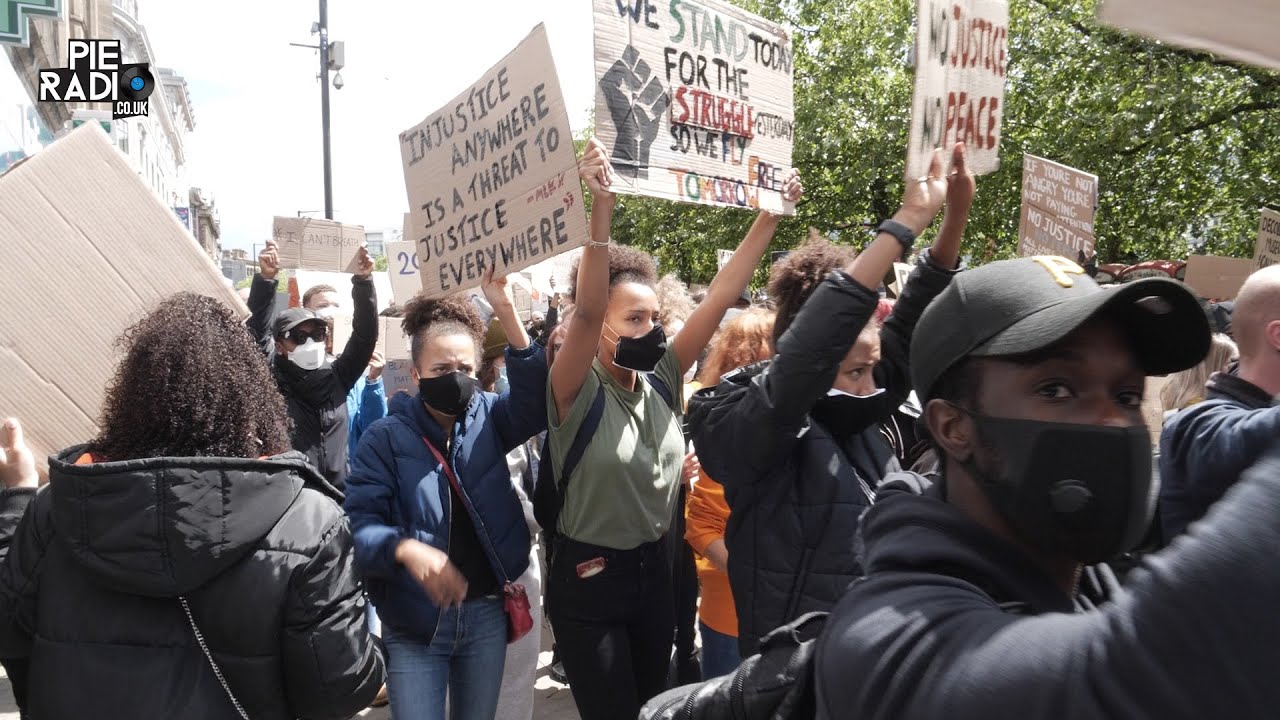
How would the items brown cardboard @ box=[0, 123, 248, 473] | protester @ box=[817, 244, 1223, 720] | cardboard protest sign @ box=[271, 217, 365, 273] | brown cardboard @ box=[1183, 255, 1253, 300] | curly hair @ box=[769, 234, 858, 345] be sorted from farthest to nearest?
cardboard protest sign @ box=[271, 217, 365, 273], brown cardboard @ box=[1183, 255, 1253, 300], curly hair @ box=[769, 234, 858, 345], brown cardboard @ box=[0, 123, 248, 473], protester @ box=[817, 244, 1223, 720]

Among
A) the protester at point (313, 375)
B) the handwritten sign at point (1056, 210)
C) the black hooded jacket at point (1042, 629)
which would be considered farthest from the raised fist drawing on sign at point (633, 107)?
the handwritten sign at point (1056, 210)

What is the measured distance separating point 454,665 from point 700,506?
41.2 inches

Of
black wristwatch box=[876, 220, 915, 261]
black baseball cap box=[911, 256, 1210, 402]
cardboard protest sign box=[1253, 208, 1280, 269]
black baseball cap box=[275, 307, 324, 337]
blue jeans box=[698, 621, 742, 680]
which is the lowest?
blue jeans box=[698, 621, 742, 680]

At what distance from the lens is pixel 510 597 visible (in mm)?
3385

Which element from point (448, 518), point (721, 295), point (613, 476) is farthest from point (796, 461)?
point (448, 518)

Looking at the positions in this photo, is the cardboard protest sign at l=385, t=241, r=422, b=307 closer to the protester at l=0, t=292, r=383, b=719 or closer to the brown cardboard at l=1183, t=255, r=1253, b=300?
the protester at l=0, t=292, r=383, b=719

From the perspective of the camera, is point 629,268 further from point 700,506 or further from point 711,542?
point 711,542

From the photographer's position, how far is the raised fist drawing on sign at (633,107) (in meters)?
3.34

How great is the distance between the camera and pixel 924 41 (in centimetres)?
326

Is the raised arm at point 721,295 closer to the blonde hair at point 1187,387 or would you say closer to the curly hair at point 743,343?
the curly hair at point 743,343

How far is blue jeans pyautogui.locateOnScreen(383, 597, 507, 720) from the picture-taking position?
3287 millimetres

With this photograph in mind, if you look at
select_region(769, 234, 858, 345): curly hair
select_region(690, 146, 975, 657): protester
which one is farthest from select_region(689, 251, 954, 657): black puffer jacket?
select_region(769, 234, 858, 345): curly hair

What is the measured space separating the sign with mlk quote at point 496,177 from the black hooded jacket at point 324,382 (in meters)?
0.92

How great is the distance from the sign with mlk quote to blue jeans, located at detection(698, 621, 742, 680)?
5.07 feet
